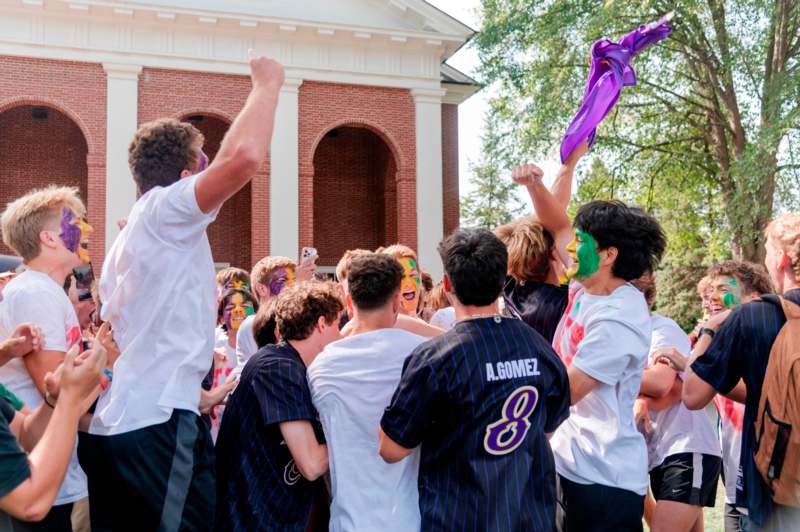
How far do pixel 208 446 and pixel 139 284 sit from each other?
2.25ft

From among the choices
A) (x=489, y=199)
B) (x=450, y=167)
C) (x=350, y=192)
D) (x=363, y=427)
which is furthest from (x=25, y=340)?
(x=489, y=199)

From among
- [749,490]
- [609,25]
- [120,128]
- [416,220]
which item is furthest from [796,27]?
[749,490]

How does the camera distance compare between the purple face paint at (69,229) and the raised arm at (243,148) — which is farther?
the purple face paint at (69,229)

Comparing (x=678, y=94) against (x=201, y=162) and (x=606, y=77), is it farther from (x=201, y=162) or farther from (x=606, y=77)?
(x=201, y=162)

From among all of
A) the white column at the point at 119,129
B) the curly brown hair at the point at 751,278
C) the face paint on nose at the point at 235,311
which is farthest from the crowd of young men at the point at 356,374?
the white column at the point at 119,129

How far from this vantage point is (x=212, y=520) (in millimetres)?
2760

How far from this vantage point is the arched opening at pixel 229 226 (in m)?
20.6

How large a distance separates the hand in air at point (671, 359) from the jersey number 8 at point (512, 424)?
1292mm

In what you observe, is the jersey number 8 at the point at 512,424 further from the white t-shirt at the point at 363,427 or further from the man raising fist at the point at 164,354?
the man raising fist at the point at 164,354

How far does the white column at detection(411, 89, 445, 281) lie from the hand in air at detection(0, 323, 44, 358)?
1555 centimetres

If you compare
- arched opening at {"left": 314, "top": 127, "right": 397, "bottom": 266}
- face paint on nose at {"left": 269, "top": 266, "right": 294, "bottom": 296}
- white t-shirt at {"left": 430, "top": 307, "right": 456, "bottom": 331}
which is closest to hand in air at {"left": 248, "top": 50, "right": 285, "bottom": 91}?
face paint on nose at {"left": 269, "top": 266, "right": 294, "bottom": 296}

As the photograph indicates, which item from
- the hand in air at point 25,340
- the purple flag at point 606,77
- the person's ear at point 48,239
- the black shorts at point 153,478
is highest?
the purple flag at point 606,77

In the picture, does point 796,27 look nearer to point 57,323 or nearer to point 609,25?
point 609,25

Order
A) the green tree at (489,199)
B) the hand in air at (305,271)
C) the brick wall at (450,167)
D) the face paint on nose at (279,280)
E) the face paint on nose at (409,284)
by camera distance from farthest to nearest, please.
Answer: the green tree at (489,199), the brick wall at (450,167), the hand in air at (305,271), the face paint on nose at (279,280), the face paint on nose at (409,284)
